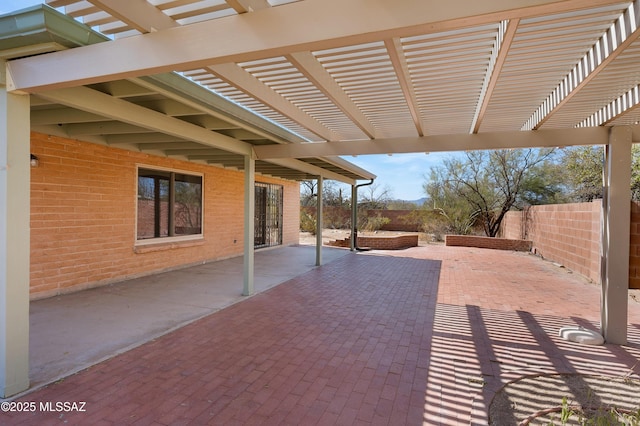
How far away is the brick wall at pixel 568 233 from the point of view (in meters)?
8.04

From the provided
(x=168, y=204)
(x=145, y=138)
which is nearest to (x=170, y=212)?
(x=168, y=204)

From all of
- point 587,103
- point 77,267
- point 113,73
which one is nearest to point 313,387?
point 113,73

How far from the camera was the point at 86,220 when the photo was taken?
6.20 meters

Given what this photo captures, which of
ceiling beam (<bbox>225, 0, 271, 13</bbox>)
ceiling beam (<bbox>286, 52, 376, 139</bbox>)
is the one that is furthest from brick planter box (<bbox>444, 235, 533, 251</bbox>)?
ceiling beam (<bbox>225, 0, 271, 13</bbox>)

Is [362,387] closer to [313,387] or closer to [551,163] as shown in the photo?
[313,387]

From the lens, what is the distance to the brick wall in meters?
8.04

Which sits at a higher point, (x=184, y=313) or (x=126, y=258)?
(x=126, y=258)

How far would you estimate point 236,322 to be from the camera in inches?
186

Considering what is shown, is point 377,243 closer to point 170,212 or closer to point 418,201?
point 170,212

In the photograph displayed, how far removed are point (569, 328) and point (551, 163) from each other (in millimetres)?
15831

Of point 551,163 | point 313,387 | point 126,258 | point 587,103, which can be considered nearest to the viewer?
point 313,387

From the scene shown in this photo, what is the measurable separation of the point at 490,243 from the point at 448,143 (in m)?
11.2

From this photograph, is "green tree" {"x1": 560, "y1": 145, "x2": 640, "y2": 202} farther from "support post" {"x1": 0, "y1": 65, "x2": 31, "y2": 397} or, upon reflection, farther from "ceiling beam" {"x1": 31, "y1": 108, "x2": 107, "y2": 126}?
"support post" {"x1": 0, "y1": 65, "x2": 31, "y2": 397}

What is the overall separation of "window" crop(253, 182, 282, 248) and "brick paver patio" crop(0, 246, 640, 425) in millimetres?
5783
